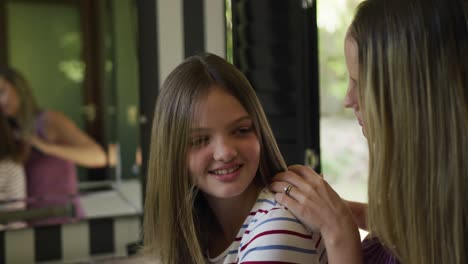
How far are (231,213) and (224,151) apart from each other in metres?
0.18

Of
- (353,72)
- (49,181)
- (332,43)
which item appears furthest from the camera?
(49,181)

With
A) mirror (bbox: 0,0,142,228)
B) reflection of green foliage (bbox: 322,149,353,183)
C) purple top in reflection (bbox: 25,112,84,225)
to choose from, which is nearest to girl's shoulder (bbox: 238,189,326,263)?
reflection of green foliage (bbox: 322,149,353,183)

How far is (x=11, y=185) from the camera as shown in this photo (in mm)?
2520

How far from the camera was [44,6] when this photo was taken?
261cm

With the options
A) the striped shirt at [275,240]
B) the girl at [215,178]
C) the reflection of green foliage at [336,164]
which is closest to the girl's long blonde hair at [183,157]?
the girl at [215,178]

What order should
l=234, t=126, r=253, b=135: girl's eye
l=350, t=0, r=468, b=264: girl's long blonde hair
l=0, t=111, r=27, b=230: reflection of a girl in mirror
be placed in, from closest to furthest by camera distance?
l=350, t=0, r=468, b=264: girl's long blonde hair → l=234, t=126, r=253, b=135: girl's eye → l=0, t=111, r=27, b=230: reflection of a girl in mirror

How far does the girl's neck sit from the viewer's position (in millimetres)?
965

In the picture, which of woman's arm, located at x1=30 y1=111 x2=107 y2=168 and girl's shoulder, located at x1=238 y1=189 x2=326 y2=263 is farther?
woman's arm, located at x1=30 y1=111 x2=107 y2=168

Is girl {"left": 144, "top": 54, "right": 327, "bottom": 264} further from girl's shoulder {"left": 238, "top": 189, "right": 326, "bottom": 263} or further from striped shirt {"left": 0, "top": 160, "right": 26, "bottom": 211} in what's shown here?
striped shirt {"left": 0, "top": 160, "right": 26, "bottom": 211}

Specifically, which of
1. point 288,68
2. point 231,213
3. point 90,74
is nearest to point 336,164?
A: point 288,68

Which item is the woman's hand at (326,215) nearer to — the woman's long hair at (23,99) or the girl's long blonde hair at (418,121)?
the girl's long blonde hair at (418,121)

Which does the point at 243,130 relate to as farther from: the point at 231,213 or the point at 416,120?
the point at 416,120

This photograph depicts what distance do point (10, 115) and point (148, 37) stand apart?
0.80 meters

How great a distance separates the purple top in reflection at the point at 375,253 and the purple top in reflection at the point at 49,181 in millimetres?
2012
